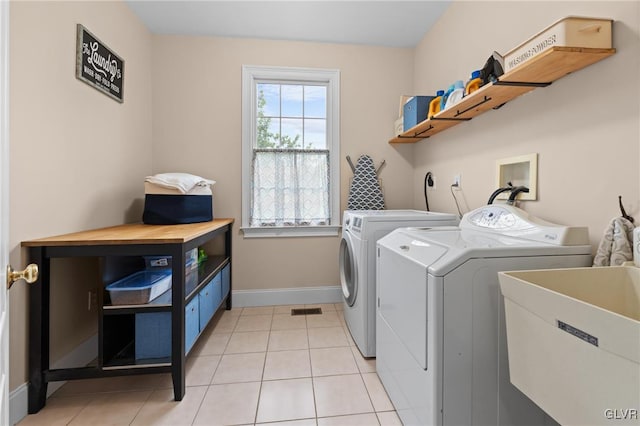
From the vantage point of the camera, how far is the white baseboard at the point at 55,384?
1316mm

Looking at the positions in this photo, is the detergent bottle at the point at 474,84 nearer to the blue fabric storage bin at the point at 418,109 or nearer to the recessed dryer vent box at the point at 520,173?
the recessed dryer vent box at the point at 520,173

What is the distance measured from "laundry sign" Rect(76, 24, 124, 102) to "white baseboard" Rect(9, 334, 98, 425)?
5.54 feet

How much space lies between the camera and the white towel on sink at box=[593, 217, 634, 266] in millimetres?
996

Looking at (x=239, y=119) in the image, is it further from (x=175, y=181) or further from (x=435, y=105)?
(x=435, y=105)

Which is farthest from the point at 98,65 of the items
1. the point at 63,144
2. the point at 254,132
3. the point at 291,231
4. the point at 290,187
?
the point at 291,231

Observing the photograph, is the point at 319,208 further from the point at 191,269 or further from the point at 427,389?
the point at 427,389

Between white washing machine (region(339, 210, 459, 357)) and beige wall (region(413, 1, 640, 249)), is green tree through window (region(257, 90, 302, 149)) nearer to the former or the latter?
white washing machine (region(339, 210, 459, 357))

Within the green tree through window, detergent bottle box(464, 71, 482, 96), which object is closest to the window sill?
the green tree through window

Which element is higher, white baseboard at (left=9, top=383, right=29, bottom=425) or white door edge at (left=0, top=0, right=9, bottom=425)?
white door edge at (left=0, top=0, right=9, bottom=425)

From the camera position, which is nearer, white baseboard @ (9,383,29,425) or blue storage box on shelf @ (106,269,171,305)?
white baseboard @ (9,383,29,425)

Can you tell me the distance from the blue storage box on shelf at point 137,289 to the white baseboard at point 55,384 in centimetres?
54

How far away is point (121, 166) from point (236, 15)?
1.57 meters

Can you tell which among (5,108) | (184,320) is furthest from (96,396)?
(5,108)

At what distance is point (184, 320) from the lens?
1508 mm
